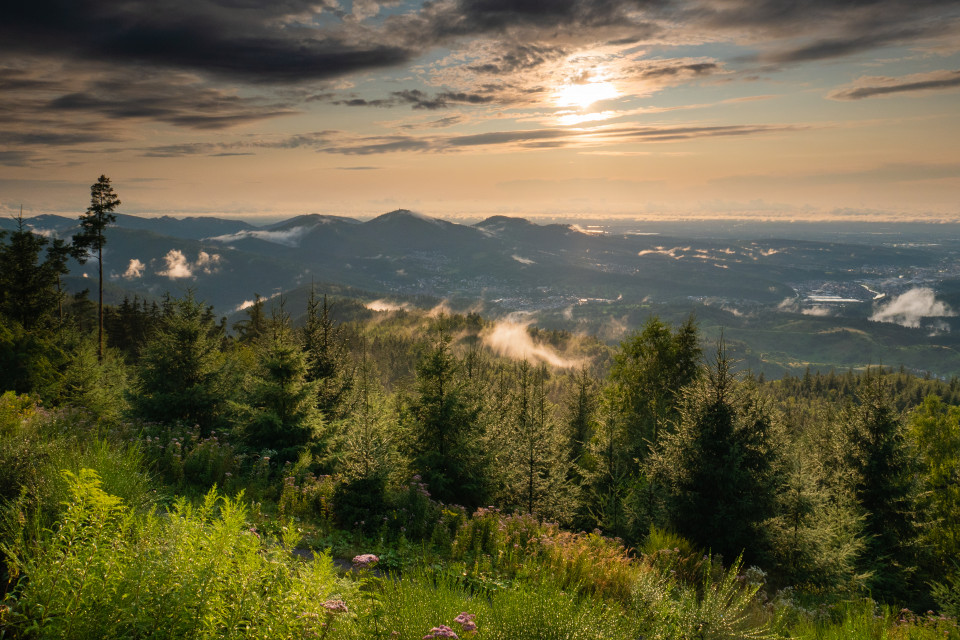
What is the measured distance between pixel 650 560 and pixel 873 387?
59.1 feet

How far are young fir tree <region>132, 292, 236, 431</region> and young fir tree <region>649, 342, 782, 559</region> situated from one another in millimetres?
15767

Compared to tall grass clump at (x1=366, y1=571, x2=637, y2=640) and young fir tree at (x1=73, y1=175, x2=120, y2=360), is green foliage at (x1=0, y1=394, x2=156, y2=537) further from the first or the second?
young fir tree at (x1=73, y1=175, x2=120, y2=360)

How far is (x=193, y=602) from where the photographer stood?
3836 mm

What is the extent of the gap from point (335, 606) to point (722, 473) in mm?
12639

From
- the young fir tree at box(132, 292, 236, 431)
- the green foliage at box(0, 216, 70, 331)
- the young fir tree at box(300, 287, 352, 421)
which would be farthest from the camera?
the green foliage at box(0, 216, 70, 331)

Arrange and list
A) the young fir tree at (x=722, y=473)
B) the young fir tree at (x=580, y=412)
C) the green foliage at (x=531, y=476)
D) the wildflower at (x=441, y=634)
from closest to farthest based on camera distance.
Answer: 1. the wildflower at (x=441, y=634)
2. the young fir tree at (x=722, y=473)
3. the green foliage at (x=531, y=476)
4. the young fir tree at (x=580, y=412)

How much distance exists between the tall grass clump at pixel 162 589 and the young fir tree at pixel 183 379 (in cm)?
1460

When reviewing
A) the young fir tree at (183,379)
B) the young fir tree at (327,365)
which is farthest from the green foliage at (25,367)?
the young fir tree at (327,365)

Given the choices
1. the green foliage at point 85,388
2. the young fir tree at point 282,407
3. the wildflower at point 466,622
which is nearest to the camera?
the wildflower at point 466,622

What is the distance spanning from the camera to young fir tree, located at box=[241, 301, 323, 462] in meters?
15.1

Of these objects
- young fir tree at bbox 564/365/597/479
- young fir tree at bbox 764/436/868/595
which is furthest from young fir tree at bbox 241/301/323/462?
young fir tree at bbox 564/365/597/479

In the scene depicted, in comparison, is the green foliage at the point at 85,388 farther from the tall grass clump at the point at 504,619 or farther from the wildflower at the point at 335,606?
the tall grass clump at the point at 504,619

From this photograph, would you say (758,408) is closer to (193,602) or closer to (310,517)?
(310,517)

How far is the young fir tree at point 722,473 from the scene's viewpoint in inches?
536
